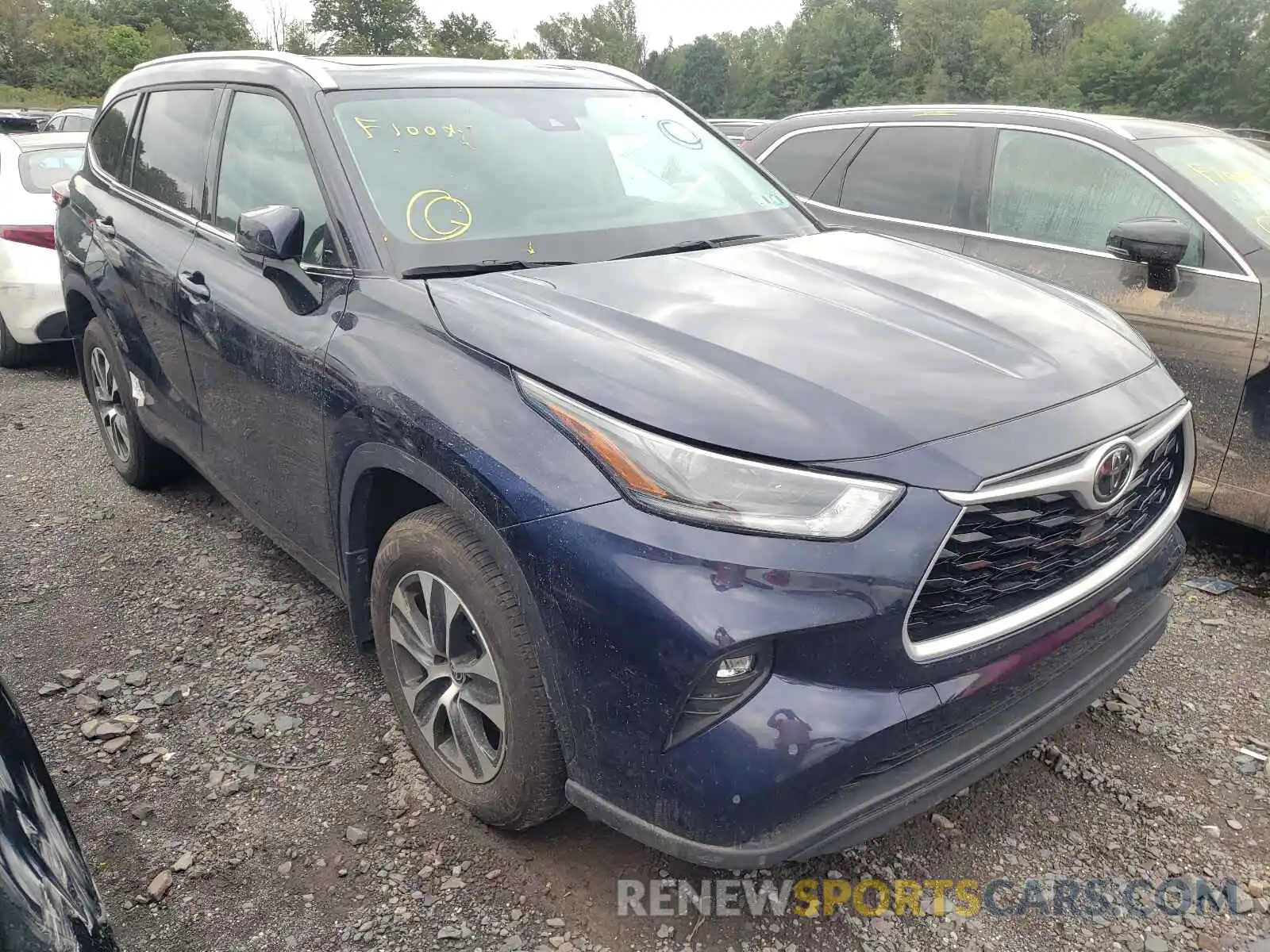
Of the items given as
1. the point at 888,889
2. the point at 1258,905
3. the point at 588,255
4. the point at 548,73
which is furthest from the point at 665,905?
the point at 548,73

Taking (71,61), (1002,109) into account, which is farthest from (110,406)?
(71,61)

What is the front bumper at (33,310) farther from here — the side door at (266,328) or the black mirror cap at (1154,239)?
the black mirror cap at (1154,239)

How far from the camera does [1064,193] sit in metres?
4.09

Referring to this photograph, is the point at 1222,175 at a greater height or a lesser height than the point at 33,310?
greater

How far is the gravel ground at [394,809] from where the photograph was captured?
2121 millimetres

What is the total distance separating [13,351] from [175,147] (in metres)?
4.01

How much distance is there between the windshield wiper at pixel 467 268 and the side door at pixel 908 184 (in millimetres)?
2518

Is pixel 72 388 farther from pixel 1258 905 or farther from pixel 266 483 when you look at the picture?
pixel 1258 905

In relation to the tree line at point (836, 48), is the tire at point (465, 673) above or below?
below

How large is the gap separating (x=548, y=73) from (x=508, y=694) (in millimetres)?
2310

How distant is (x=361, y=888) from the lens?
7.32ft

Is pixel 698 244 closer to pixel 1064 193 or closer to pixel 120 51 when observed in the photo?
pixel 1064 193

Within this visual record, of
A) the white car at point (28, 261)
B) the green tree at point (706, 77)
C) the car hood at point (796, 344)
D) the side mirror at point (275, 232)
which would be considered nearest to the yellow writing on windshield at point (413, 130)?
the side mirror at point (275, 232)

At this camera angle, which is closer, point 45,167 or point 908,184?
point 908,184
